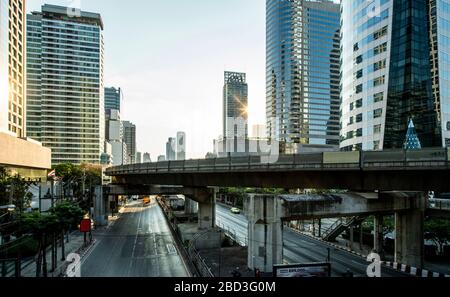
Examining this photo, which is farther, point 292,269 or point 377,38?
point 377,38

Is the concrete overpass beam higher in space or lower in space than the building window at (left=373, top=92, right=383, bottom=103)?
lower

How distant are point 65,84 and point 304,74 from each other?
13149 cm

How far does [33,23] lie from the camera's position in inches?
5669

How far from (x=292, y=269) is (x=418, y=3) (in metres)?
75.7

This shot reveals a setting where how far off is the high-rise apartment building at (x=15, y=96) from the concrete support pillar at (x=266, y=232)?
39489mm

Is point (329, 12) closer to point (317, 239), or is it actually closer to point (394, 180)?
point (317, 239)

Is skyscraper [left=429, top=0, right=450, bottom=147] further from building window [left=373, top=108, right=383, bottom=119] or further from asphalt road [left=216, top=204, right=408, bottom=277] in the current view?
asphalt road [left=216, top=204, right=408, bottom=277]

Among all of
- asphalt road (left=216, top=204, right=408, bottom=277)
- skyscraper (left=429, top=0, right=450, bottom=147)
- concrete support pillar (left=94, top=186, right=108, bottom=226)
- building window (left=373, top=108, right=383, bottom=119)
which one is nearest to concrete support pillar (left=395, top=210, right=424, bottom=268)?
asphalt road (left=216, top=204, right=408, bottom=277)

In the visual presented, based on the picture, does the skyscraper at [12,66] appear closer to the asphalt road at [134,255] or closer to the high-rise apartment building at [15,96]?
the high-rise apartment building at [15,96]

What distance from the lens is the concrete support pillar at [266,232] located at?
2231 cm

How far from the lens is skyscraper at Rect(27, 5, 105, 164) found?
13688 centimetres

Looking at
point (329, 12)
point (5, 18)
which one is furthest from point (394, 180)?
point (329, 12)

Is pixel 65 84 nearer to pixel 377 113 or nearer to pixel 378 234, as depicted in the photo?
pixel 377 113

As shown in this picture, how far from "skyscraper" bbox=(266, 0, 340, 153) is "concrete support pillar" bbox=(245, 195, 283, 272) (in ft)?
492
